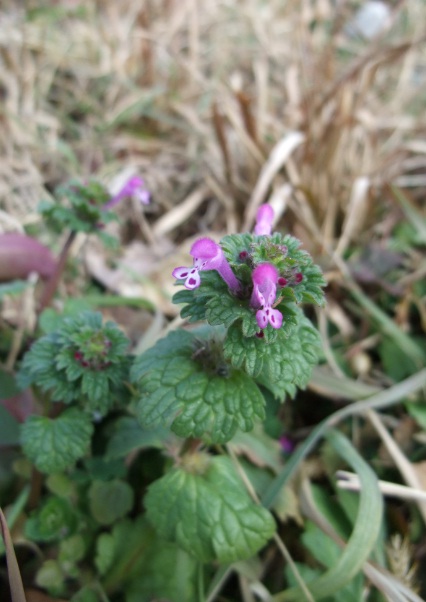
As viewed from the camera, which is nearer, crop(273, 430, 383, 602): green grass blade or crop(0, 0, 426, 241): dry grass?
crop(273, 430, 383, 602): green grass blade

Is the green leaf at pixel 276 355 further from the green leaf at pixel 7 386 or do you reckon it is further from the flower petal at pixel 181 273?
the green leaf at pixel 7 386

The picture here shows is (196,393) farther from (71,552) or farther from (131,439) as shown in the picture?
(71,552)

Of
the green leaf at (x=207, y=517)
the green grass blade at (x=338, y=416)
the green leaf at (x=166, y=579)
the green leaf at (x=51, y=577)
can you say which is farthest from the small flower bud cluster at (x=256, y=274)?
the green leaf at (x=51, y=577)

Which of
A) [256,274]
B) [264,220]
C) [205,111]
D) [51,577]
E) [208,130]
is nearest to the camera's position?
[256,274]

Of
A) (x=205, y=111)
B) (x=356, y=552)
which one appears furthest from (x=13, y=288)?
(x=205, y=111)

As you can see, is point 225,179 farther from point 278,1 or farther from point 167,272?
point 278,1

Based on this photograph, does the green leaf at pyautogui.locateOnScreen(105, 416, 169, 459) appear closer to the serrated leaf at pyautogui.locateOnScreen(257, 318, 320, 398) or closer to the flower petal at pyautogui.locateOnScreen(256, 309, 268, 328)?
the serrated leaf at pyautogui.locateOnScreen(257, 318, 320, 398)

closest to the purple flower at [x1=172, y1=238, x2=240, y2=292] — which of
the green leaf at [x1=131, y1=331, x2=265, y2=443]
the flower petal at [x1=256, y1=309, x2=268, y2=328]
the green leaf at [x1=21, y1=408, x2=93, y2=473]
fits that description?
the flower petal at [x1=256, y1=309, x2=268, y2=328]
